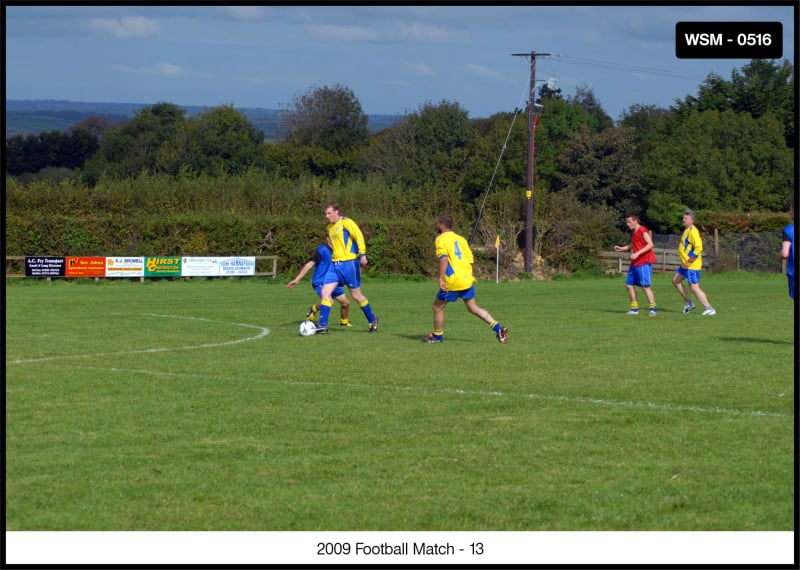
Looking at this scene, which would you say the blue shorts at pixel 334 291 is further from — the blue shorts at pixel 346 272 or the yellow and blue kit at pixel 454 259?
the yellow and blue kit at pixel 454 259

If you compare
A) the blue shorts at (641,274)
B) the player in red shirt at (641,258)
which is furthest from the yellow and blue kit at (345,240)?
the blue shorts at (641,274)

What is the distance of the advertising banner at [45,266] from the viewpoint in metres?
42.9

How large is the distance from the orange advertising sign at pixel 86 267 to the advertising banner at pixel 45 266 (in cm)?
26

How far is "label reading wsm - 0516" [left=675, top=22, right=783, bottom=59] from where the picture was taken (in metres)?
9.09

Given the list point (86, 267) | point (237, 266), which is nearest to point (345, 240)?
point (86, 267)

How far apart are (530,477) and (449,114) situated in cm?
8395

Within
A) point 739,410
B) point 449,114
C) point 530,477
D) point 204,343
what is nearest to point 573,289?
point 204,343

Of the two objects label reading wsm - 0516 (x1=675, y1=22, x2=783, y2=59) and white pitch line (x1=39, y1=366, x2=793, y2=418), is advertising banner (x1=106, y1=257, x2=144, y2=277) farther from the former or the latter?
label reading wsm - 0516 (x1=675, y1=22, x2=783, y2=59)

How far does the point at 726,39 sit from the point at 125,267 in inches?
1459

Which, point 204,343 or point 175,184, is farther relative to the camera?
point 175,184

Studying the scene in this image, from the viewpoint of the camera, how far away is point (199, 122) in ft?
293

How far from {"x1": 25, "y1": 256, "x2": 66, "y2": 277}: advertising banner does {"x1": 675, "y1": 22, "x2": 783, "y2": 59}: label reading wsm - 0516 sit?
121ft

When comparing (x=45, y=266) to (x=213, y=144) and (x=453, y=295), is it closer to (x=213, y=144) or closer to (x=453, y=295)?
(x=453, y=295)

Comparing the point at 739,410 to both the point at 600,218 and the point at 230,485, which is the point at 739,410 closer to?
the point at 230,485
